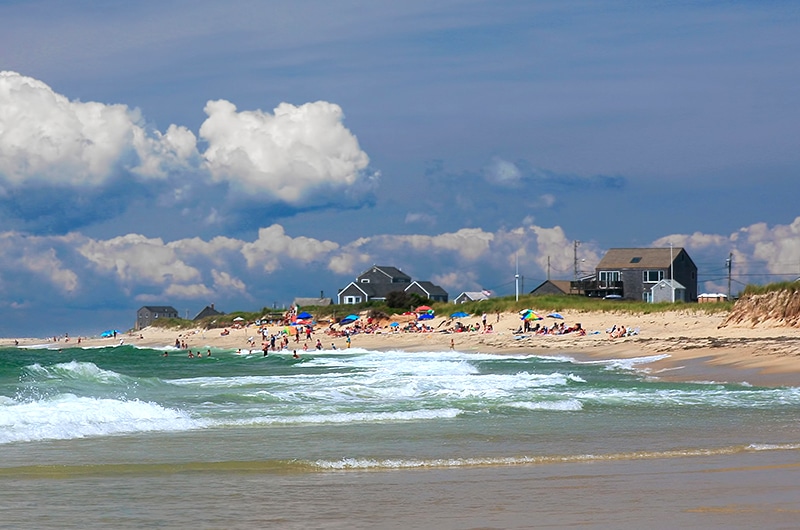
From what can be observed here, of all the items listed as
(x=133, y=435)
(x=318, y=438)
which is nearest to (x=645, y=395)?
(x=318, y=438)

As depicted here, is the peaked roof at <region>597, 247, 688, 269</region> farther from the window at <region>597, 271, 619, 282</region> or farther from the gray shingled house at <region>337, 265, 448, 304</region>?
the gray shingled house at <region>337, 265, 448, 304</region>

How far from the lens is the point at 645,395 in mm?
23594

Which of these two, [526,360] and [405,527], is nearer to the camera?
[405,527]

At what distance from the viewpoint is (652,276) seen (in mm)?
80562

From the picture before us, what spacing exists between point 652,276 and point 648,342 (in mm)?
36810

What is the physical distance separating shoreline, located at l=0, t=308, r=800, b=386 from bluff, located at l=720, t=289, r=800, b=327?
0.42 m

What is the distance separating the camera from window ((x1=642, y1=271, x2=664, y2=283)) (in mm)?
80188

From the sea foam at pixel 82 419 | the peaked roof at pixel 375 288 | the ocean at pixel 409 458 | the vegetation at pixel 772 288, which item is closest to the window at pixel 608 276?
the peaked roof at pixel 375 288

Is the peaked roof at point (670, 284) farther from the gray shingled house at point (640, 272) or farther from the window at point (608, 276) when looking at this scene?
the window at point (608, 276)

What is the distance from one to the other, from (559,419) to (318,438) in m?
5.35

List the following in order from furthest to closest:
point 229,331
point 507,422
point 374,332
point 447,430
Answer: point 229,331, point 374,332, point 507,422, point 447,430

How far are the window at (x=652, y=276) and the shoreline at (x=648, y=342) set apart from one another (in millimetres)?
16723

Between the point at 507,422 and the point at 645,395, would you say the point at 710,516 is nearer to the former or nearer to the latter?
the point at 507,422

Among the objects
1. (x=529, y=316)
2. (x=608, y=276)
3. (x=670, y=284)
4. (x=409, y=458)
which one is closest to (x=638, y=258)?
(x=608, y=276)
